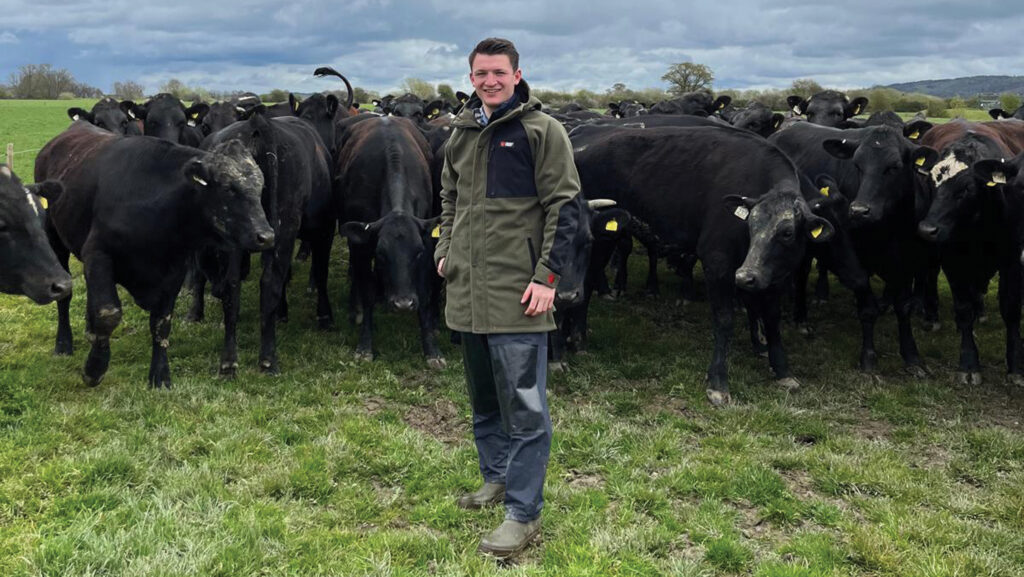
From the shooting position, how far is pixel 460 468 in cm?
542

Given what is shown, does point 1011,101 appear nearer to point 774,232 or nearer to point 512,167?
point 774,232

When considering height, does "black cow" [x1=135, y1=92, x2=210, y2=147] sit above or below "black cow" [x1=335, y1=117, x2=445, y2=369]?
above

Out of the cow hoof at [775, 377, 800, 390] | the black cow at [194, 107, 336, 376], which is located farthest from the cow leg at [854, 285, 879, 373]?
the black cow at [194, 107, 336, 376]

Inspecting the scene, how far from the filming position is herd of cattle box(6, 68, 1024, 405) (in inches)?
259

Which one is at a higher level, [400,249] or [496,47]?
[496,47]

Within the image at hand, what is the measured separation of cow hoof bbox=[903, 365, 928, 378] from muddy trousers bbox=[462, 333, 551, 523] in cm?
527

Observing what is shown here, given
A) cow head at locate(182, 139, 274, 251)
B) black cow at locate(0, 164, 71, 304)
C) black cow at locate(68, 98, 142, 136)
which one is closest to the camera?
black cow at locate(0, 164, 71, 304)

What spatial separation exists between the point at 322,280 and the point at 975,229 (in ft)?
23.0

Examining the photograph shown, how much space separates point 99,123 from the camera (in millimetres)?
11812

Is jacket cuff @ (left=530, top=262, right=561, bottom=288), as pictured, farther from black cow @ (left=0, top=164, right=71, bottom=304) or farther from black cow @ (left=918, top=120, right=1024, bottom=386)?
black cow @ (left=918, top=120, right=1024, bottom=386)

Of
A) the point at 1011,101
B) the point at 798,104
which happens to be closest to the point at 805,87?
the point at 1011,101

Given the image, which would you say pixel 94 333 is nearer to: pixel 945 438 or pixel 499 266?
pixel 499 266

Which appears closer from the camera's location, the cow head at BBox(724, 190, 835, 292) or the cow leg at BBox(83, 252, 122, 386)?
the cow leg at BBox(83, 252, 122, 386)

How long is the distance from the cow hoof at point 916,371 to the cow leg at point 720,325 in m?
2.05
